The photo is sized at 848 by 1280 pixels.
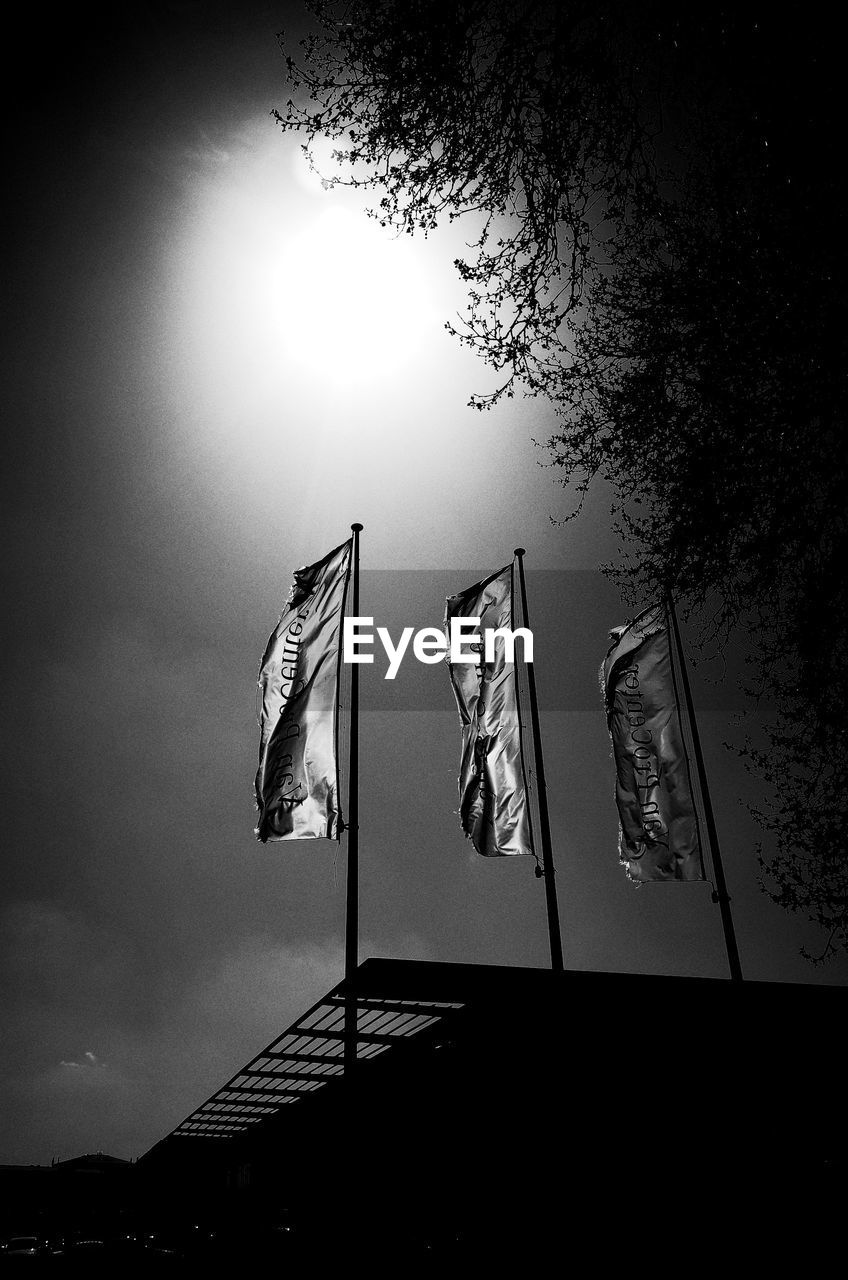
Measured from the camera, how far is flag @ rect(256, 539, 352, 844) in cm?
1227

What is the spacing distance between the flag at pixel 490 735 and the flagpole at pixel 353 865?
1.76m

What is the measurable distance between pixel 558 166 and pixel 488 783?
908cm

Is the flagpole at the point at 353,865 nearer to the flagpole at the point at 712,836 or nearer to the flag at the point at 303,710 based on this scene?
the flag at the point at 303,710

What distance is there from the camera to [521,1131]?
13.0 m

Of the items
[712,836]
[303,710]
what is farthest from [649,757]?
[303,710]

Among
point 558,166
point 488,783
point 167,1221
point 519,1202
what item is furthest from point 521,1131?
point 167,1221

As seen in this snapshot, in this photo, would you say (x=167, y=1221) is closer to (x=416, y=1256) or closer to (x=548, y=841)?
(x=416, y=1256)

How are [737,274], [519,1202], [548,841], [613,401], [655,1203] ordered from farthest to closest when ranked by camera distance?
[548,841] → [519,1202] → [655,1203] → [613,401] → [737,274]

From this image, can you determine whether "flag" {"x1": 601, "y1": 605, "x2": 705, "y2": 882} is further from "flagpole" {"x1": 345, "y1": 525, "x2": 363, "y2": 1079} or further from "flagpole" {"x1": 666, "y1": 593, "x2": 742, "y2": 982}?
"flagpole" {"x1": 345, "y1": 525, "x2": 363, "y2": 1079}

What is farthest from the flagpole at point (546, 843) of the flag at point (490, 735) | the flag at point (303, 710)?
the flag at point (303, 710)

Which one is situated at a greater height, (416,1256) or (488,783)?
(488,783)

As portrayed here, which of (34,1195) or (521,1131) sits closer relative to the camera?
(521,1131)

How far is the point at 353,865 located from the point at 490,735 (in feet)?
10.3

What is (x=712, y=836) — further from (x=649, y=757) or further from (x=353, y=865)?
(x=353, y=865)
